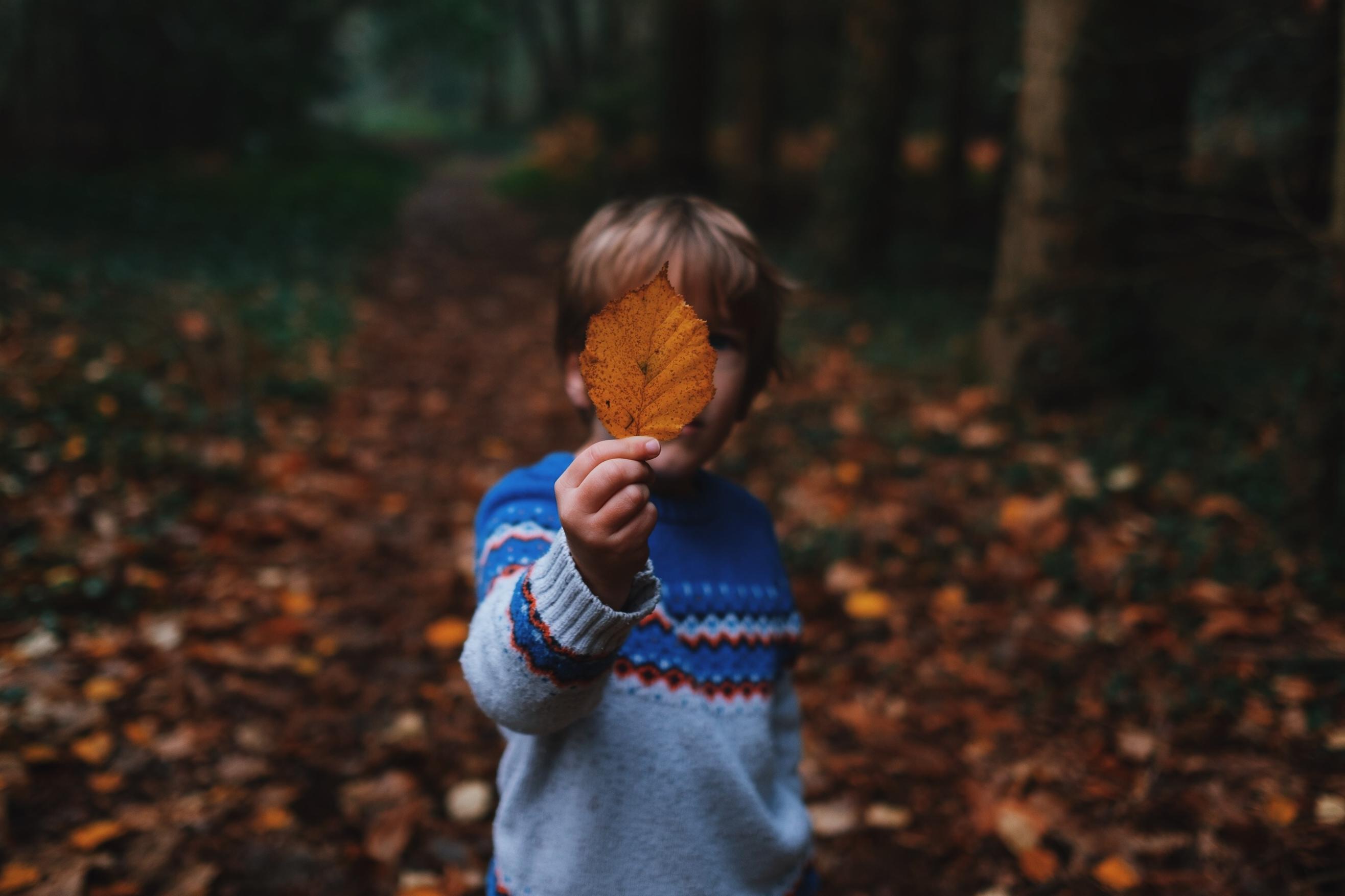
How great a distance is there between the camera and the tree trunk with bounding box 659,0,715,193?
9.66m

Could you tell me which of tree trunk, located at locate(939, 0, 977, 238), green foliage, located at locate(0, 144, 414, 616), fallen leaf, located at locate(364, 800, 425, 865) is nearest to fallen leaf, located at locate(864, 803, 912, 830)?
fallen leaf, located at locate(364, 800, 425, 865)

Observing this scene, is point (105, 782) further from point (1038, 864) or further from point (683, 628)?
point (1038, 864)

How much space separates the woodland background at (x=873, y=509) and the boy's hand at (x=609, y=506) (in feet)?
4.92

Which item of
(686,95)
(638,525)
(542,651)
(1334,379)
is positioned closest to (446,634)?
(542,651)

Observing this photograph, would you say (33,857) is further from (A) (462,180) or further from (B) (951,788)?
(A) (462,180)

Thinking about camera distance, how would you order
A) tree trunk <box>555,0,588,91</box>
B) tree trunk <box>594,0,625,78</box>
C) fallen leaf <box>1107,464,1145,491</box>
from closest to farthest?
fallen leaf <box>1107,464,1145,491</box>
tree trunk <box>594,0,625,78</box>
tree trunk <box>555,0,588,91</box>

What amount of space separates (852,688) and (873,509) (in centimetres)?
102

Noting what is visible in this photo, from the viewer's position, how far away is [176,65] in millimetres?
10242

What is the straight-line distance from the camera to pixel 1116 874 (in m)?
1.89

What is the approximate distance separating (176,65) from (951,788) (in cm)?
1195

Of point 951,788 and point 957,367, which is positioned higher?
point 957,367

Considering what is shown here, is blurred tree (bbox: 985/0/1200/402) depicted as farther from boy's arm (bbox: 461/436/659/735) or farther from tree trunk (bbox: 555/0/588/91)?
tree trunk (bbox: 555/0/588/91)

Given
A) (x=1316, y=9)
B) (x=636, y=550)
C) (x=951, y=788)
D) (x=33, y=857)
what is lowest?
(x=951, y=788)

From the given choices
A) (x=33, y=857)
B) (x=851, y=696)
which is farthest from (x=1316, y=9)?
(x=33, y=857)
